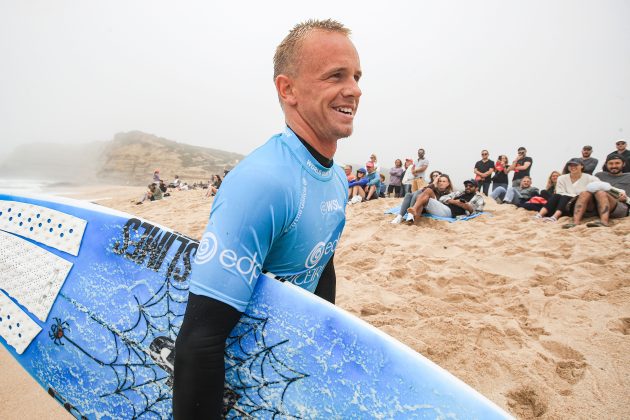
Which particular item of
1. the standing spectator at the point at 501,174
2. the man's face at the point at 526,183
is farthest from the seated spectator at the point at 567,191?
the standing spectator at the point at 501,174

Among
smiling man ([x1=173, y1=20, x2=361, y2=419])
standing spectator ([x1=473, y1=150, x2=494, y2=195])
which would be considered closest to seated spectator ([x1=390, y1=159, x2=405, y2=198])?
standing spectator ([x1=473, y1=150, x2=494, y2=195])

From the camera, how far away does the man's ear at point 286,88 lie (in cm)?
106

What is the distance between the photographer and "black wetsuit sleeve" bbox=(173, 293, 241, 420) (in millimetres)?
739

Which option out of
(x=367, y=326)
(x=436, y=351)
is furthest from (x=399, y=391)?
(x=436, y=351)

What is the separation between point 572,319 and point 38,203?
3459 millimetres

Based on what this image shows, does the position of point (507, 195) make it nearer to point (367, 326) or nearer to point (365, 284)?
point (365, 284)

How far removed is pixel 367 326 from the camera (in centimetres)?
96

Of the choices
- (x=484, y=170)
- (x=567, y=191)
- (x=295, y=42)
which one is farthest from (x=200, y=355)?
(x=484, y=170)

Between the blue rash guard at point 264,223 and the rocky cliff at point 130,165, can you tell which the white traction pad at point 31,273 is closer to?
the blue rash guard at point 264,223

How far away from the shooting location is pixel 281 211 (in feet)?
2.73

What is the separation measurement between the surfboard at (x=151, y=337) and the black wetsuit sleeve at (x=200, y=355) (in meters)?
0.21

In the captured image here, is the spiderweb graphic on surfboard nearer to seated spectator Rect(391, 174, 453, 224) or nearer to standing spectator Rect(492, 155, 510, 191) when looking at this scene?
seated spectator Rect(391, 174, 453, 224)

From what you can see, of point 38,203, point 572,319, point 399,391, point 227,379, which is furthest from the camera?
point 572,319

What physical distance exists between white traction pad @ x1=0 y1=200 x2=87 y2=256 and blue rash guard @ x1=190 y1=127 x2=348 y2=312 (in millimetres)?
936
